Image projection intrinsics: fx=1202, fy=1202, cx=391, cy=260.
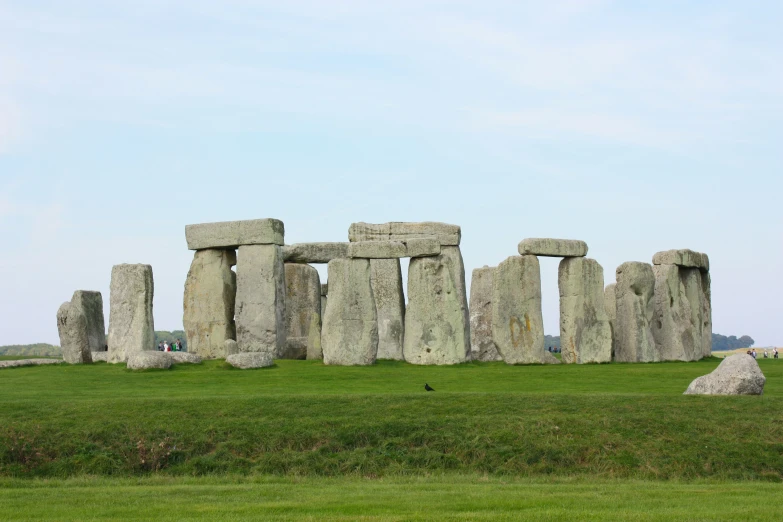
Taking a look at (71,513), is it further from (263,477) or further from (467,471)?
(467,471)

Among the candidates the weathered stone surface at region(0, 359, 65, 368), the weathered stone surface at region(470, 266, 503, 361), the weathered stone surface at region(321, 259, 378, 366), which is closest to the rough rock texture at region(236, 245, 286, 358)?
the weathered stone surface at region(321, 259, 378, 366)

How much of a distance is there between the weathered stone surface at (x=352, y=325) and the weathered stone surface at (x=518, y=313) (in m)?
3.38

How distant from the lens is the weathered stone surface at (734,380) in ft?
62.8

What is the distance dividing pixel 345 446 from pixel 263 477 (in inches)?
54.9

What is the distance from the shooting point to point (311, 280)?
34562 millimetres

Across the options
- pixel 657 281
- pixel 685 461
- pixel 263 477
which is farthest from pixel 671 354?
pixel 263 477

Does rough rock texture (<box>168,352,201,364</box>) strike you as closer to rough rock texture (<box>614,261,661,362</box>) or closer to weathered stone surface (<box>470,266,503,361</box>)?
weathered stone surface (<box>470,266,503,361</box>)

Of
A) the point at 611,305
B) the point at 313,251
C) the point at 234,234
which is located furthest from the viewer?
the point at 313,251

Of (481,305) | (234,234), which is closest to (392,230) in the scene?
(481,305)

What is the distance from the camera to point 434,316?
1110 inches

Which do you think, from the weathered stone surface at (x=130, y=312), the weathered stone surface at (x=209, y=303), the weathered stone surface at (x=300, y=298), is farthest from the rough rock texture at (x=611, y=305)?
the weathered stone surface at (x=130, y=312)

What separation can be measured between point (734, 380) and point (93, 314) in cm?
1641

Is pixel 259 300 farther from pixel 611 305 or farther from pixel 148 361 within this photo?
pixel 611 305

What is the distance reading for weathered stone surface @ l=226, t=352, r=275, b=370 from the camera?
25.9 meters
